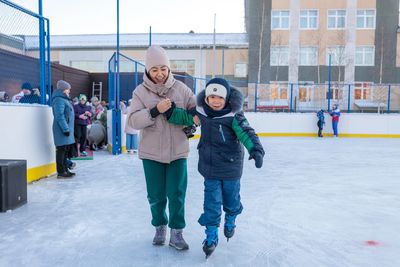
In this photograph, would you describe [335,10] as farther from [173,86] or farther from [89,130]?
[173,86]

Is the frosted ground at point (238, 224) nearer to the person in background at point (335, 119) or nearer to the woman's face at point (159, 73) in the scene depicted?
the woman's face at point (159, 73)

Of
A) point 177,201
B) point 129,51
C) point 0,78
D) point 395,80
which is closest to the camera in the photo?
point 177,201

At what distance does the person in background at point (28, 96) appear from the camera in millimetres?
5691

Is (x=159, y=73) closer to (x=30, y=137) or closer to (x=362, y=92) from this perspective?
(x=30, y=137)

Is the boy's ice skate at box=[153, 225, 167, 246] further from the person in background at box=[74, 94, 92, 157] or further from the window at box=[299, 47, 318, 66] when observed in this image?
the window at box=[299, 47, 318, 66]

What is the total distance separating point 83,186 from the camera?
5.31m

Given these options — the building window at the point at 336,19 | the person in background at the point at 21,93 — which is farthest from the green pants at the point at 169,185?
the building window at the point at 336,19

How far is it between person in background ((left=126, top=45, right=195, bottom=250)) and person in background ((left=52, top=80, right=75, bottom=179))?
3.01 meters

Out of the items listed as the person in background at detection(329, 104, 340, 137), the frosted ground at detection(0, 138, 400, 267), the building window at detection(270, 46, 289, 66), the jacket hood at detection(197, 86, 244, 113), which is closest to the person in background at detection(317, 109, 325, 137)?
the person in background at detection(329, 104, 340, 137)

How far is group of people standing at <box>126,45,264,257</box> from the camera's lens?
2.70 meters

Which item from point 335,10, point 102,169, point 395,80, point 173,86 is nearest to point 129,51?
point 335,10

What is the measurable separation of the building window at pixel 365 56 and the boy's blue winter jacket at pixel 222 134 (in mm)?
25793

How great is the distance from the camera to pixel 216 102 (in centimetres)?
269

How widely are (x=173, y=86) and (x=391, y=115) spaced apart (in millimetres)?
15858
